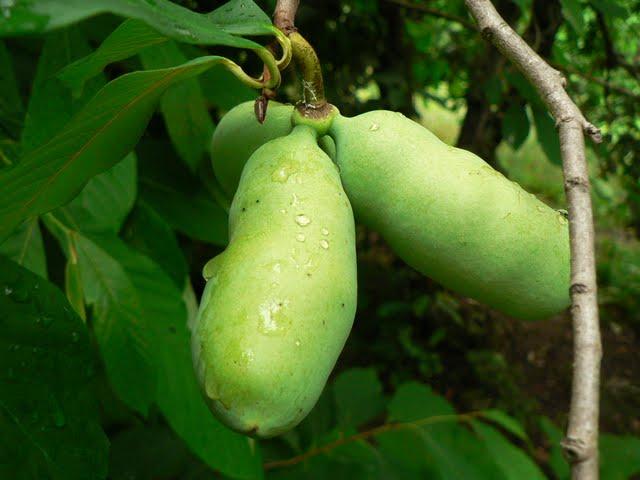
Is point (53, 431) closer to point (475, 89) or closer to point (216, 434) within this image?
point (216, 434)

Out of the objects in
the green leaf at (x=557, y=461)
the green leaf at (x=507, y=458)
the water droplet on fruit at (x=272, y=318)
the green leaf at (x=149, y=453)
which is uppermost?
the water droplet on fruit at (x=272, y=318)

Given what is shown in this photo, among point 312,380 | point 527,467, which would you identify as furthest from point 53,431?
point 527,467

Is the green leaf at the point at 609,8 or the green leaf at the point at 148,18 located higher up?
the green leaf at the point at 148,18

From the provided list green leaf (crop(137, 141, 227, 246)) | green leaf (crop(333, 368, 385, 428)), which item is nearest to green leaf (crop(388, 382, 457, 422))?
green leaf (crop(333, 368, 385, 428))

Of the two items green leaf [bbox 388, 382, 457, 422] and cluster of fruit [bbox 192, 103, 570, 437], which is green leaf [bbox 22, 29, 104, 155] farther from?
green leaf [bbox 388, 382, 457, 422]

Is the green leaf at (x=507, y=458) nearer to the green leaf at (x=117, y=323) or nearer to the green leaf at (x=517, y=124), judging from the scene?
the green leaf at (x=517, y=124)

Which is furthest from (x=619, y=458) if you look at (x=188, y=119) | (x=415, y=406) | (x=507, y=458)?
(x=188, y=119)

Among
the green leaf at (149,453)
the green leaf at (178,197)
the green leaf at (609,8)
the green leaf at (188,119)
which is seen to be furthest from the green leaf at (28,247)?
the green leaf at (609,8)

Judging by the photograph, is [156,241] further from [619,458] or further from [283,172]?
[619,458]
